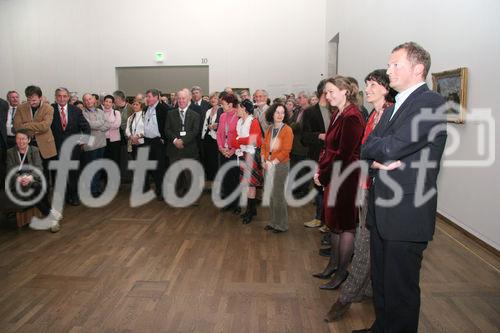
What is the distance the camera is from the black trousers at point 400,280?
1.99 metres

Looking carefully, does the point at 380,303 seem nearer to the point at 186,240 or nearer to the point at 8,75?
the point at 186,240

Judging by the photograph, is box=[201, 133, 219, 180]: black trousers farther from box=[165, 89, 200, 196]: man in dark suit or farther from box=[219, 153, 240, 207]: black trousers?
box=[219, 153, 240, 207]: black trousers

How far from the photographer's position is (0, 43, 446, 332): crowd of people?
6.34ft

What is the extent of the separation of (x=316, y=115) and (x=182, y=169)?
2626mm

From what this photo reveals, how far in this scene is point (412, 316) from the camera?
2027mm

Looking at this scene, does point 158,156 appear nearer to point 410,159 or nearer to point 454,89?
point 454,89

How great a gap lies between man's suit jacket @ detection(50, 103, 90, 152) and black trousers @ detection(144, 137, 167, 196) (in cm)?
97

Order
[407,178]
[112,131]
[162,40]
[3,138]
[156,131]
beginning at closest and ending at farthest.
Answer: [407,178] < [3,138] < [156,131] < [112,131] < [162,40]

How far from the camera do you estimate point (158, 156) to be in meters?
6.21

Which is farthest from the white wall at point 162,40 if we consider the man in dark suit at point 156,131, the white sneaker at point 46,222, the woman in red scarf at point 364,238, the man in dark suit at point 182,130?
the woman in red scarf at point 364,238

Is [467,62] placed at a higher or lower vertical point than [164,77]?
lower

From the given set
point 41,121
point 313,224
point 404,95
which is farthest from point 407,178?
point 41,121

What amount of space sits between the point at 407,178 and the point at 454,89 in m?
3.22

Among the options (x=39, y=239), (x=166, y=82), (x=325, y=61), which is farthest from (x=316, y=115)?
(x=166, y=82)
